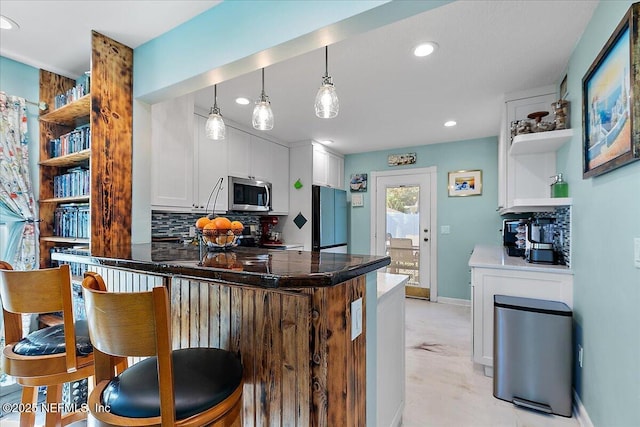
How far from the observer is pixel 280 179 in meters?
4.29

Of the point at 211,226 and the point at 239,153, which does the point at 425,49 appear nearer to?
the point at 211,226

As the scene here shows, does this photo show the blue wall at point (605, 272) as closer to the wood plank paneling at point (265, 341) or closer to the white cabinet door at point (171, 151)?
the wood plank paneling at point (265, 341)

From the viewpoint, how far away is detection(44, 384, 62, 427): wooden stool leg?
135 cm

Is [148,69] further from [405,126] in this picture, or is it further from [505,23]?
[405,126]

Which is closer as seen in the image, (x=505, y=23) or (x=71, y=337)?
(x=71, y=337)

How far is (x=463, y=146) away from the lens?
443cm

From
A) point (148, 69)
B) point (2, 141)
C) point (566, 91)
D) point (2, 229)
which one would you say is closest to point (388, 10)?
point (148, 69)

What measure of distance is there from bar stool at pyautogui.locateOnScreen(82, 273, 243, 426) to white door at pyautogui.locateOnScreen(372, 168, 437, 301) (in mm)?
4138

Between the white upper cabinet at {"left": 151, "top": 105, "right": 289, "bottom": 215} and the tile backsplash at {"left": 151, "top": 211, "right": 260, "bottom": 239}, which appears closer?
the white upper cabinet at {"left": 151, "top": 105, "right": 289, "bottom": 215}

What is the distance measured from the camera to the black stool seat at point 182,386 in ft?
2.69

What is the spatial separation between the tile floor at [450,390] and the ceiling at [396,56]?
235 cm

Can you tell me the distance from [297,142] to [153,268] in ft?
11.3

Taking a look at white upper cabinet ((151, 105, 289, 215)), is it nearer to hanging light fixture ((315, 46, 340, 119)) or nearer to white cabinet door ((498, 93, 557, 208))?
hanging light fixture ((315, 46, 340, 119))

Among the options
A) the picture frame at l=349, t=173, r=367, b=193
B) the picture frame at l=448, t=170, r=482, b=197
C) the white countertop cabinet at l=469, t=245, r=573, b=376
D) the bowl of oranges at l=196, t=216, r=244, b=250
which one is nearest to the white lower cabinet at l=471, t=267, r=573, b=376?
the white countertop cabinet at l=469, t=245, r=573, b=376
